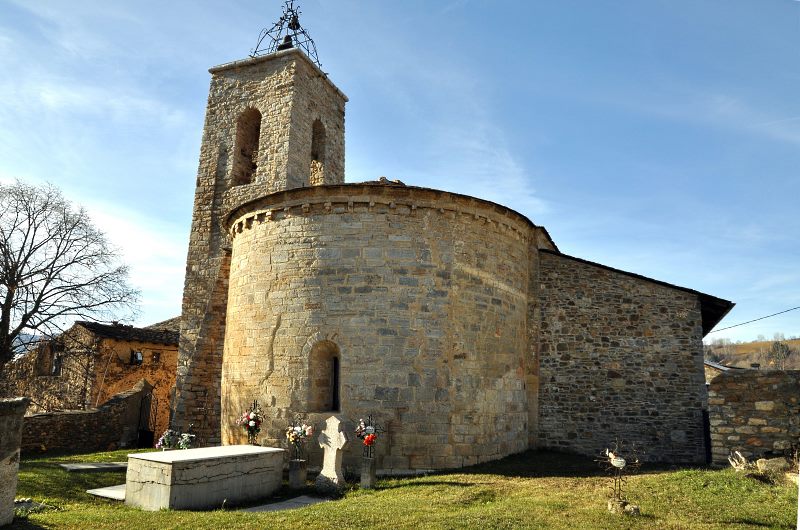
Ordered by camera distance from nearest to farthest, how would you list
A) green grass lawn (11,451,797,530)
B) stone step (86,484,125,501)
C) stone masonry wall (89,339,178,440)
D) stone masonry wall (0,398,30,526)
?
stone masonry wall (0,398,30,526), green grass lawn (11,451,797,530), stone step (86,484,125,501), stone masonry wall (89,339,178,440)

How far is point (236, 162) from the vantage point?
1666 centimetres

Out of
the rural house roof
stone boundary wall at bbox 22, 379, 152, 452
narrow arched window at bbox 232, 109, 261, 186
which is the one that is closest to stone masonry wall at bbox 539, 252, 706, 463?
narrow arched window at bbox 232, 109, 261, 186

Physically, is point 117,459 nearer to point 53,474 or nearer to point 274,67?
point 53,474

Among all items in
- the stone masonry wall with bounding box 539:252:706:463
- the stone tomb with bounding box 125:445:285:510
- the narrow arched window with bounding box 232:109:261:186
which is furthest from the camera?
the narrow arched window with bounding box 232:109:261:186

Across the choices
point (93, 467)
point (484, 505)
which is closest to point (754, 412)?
point (484, 505)

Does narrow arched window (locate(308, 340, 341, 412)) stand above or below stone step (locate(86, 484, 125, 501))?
above

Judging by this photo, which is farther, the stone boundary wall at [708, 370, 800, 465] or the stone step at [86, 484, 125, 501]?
the stone boundary wall at [708, 370, 800, 465]

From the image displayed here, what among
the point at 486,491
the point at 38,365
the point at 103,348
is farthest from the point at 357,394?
the point at 38,365

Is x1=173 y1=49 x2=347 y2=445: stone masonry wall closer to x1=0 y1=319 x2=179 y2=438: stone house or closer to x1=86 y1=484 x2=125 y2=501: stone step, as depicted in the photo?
x1=86 y1=484 x2=125 y2=501: stone step

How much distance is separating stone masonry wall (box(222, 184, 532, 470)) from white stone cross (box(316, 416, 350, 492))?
794 mm

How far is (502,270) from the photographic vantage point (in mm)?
11969

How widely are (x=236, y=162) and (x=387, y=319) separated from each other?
29.3ft

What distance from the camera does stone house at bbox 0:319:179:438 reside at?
20531mm

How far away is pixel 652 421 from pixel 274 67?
1457cm
